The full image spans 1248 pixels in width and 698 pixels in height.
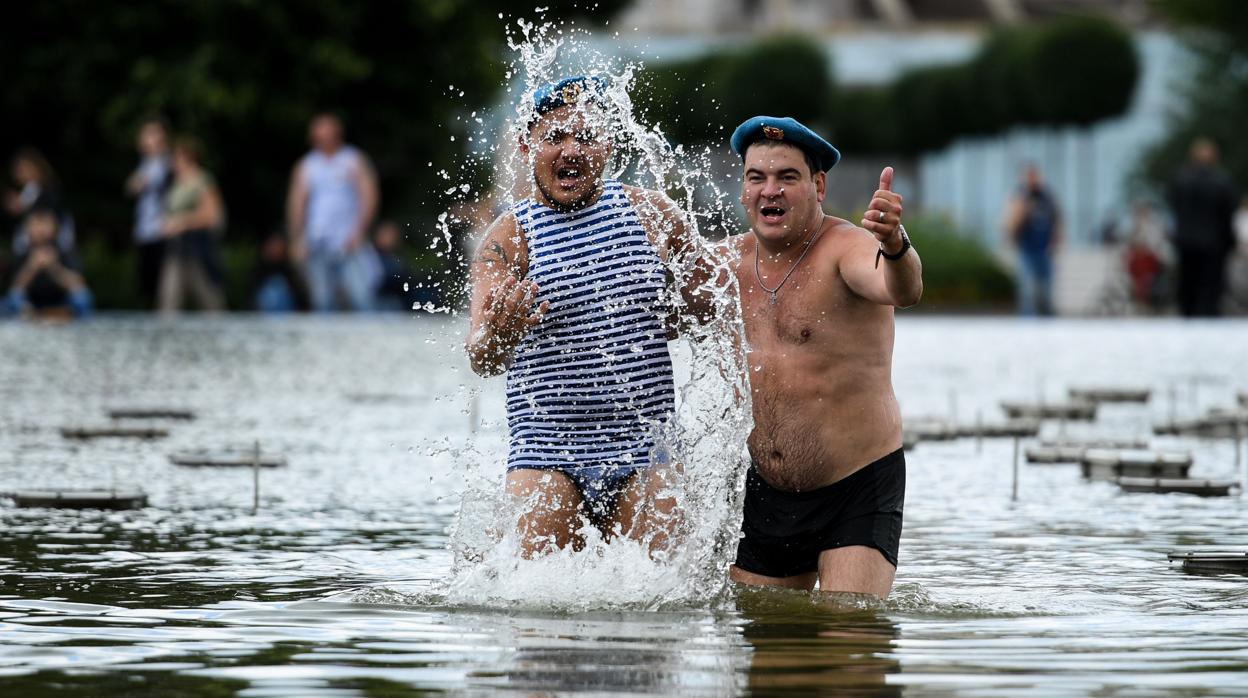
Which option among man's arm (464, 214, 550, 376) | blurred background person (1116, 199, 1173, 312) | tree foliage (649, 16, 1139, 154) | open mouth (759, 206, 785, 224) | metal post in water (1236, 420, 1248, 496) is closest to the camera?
man's arm (464, 214, 550, 376)

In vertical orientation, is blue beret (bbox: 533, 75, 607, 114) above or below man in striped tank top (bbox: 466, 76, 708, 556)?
above

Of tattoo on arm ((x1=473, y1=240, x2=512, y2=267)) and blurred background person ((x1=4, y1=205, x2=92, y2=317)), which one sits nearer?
tattoo on arm ((x1=473, y1=240, x2=512, y2=267))

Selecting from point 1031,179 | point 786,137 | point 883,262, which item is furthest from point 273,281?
point 883,262

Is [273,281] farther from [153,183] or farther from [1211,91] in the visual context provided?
[1211,91]

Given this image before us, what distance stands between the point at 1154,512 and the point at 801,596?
2.70 meters

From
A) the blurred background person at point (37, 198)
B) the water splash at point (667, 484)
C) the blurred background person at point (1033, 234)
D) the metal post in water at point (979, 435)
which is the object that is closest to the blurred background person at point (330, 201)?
the blurred background person at point (37, 198)

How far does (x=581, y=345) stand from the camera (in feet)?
20.5

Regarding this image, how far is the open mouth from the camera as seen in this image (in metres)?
6.56

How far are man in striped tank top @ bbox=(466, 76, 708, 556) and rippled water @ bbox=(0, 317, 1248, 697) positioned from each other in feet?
1.16

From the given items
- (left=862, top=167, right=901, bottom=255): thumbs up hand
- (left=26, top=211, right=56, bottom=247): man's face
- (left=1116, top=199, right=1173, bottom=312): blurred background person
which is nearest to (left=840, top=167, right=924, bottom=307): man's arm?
(left=862, top=167, right=901, bottom=255): thumbs up hand

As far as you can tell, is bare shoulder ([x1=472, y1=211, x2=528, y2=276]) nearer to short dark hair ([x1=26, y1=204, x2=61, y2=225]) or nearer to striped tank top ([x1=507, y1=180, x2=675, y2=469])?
striped tank top ([x1=507, y1=180, x2=675, y2=469])

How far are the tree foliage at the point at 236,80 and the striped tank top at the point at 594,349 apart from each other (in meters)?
27.4

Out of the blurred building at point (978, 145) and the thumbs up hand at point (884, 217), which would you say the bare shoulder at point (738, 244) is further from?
the blurred building at point (978, 145)

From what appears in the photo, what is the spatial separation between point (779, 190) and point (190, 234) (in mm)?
19623
